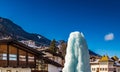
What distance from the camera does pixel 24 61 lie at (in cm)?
5069

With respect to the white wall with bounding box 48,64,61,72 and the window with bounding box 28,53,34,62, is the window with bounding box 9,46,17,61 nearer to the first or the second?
the window with bounding box 28,53,34,62

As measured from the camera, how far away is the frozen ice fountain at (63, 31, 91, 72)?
16.2 m

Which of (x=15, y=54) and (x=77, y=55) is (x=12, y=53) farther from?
(x=77, y=55)

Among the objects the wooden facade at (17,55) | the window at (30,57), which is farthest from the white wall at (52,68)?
the window at (30,57)

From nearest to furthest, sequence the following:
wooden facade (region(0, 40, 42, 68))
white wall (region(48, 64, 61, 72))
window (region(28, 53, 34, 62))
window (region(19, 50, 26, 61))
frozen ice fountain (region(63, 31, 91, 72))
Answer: frozen ice fountain (region(63, 31, 91, 72))
wooden facade (region(0, 40, 42, 68))
window (region(19, 50, 26, 61))
window (region(28, 53, 34, 62))
white wall (region(48, 64, 61, 72))

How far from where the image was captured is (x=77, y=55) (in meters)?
A: 16.5

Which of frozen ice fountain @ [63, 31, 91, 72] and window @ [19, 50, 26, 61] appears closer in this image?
frozen ice fountain @ [63, 31, 91, 72]

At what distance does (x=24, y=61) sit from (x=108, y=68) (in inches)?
3025

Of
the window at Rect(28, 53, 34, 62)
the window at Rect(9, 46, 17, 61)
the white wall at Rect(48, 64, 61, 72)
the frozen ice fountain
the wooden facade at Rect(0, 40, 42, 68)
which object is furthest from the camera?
the white wall at Rect(48, 64, 61, 72)

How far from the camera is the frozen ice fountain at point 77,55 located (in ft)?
53.1

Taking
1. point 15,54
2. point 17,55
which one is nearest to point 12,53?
point 15,54

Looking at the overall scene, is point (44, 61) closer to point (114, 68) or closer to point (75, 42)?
point (75, 42)

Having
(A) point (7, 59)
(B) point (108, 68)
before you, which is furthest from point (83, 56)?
(B) point (108, 68)

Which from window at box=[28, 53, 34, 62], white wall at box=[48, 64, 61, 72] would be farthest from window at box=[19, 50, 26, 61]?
white wall at box=[48, 64, 61, 72]
